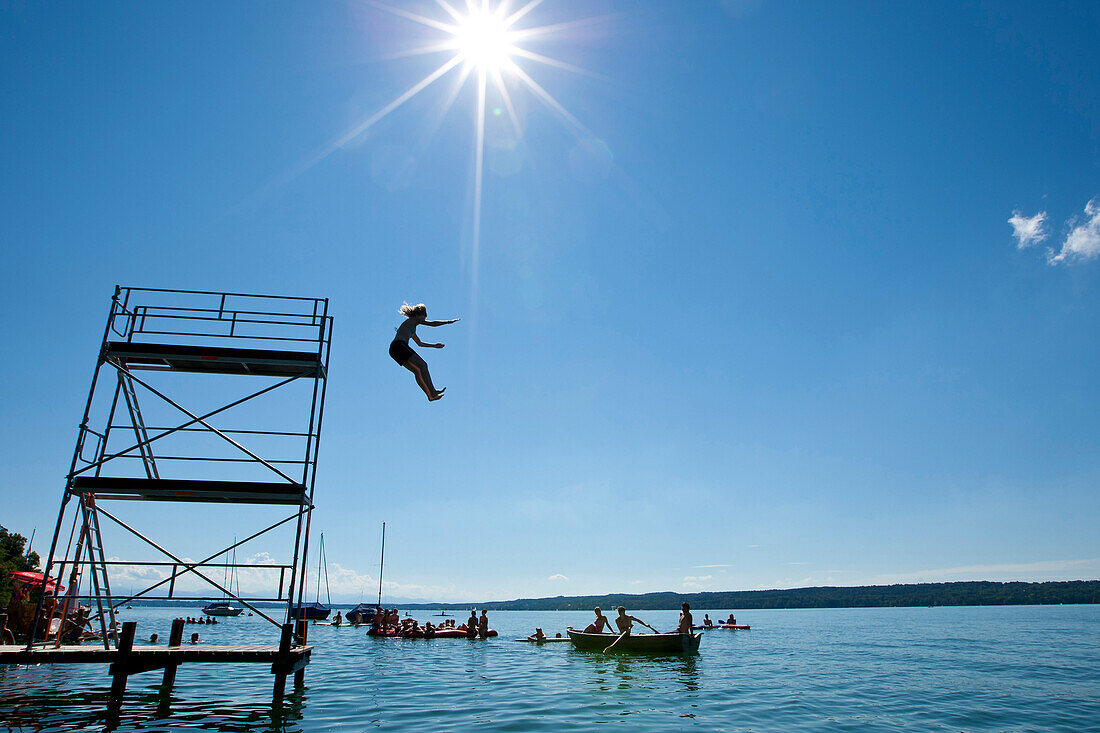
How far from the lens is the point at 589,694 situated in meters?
17.3

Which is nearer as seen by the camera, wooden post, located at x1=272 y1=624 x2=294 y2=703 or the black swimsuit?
the black swimsuit

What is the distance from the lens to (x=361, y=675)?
21.8 meters

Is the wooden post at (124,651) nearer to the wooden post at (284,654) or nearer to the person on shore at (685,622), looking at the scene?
the wooden post at (284,654)

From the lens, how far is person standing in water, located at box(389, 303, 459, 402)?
427 inches

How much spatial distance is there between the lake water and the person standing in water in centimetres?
702

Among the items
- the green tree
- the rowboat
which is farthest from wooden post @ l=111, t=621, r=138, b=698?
the green tree

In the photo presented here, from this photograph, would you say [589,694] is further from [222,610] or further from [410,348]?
[222,610]

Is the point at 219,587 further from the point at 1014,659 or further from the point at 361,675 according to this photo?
the point at 1014,659

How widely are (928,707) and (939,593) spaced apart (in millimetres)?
200683

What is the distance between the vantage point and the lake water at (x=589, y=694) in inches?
521

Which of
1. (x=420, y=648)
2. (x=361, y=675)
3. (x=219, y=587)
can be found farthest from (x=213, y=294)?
(x=420, y=648)

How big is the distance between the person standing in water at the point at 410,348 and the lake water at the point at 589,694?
Answer: 7016 mm

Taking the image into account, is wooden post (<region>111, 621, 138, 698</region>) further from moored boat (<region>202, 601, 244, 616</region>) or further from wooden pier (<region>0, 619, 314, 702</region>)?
moored boat (<region>202, 601, 244, 616</region>)

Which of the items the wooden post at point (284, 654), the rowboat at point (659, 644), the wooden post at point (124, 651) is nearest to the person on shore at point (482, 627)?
the rowboat at point (659, 644)
